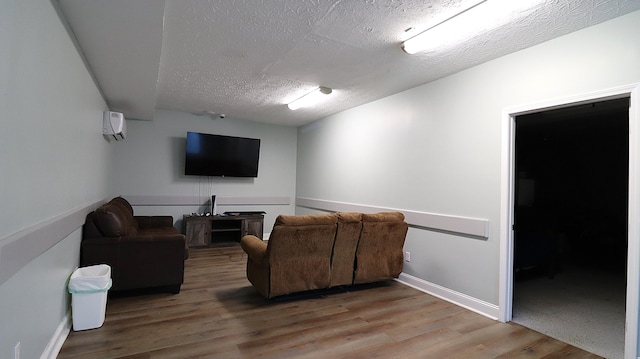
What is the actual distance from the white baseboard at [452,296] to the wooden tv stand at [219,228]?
3.18 m

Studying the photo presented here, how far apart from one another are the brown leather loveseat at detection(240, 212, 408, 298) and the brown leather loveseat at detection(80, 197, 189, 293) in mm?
775

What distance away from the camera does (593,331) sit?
2641 millimetres

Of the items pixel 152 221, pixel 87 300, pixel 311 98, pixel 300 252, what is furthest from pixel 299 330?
pixel 152 221

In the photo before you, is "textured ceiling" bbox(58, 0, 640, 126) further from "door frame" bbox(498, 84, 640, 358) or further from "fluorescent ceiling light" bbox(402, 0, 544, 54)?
"door frame" bbox(498, 84, 640, 358)

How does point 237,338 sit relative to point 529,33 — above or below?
below

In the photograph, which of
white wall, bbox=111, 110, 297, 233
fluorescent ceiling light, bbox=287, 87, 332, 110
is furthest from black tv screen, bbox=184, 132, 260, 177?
fluorescent ceiling light, bbox=287, 87, 332, 110

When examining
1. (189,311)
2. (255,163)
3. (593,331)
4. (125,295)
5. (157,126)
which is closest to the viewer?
(593,331)

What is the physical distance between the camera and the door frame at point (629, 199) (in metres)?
2.08

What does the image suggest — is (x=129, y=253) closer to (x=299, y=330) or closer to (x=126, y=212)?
(x=126, y=212)

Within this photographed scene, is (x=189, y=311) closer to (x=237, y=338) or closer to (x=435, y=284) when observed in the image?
(x=237, y=338)

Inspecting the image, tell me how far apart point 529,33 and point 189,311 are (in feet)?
12.6

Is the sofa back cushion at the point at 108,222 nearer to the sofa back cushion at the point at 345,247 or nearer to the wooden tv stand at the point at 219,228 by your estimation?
the sofa back cushion at the point at 345,247

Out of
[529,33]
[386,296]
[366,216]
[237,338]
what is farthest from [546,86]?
[237,338]

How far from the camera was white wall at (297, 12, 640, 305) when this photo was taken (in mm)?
2389
